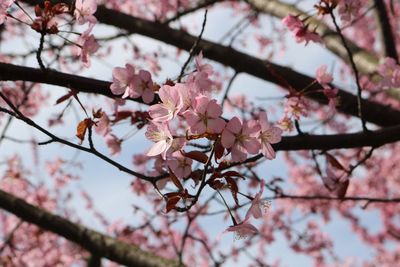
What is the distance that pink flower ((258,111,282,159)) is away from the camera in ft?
5.23

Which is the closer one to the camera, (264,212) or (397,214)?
(264,212)

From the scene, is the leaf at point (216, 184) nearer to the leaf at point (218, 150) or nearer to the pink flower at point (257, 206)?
the leaf at point (218, 150)

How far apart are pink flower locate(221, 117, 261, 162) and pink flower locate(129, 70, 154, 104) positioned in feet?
1.87

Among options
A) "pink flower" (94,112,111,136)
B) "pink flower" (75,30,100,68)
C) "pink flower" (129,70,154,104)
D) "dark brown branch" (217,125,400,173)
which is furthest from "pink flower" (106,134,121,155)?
"dark brown branch" (217,125,400,173)

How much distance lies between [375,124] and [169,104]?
2932mm

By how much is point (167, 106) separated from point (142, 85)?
1.62 ft

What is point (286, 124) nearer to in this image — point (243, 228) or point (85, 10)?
point (243, 228)

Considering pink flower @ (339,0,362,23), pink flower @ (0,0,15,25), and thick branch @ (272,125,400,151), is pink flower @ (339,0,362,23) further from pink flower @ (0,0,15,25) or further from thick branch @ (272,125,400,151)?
pink flower @ (0,0,15,25)

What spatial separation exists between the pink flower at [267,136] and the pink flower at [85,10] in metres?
0.92

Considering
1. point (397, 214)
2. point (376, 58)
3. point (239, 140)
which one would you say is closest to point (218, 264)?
point (239, 140)

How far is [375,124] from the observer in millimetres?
3963

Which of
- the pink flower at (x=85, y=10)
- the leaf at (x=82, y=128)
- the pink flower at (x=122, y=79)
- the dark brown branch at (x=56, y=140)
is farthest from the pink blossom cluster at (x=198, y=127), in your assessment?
the pink flower at (x=85, y=10)

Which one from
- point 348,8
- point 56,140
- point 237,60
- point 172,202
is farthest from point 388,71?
point 56,140

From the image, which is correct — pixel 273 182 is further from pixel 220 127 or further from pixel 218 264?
pixel 220 127
